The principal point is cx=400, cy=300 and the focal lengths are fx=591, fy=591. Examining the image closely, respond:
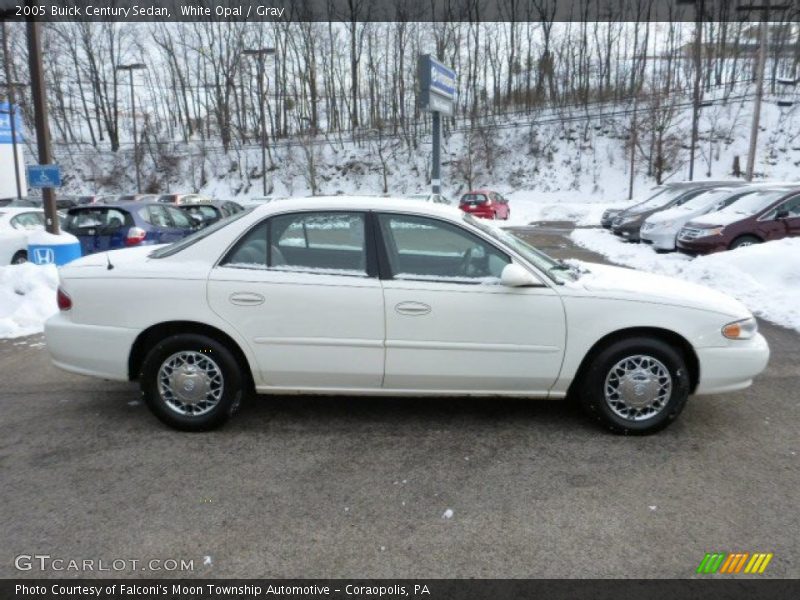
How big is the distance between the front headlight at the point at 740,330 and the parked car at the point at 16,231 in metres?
10.7

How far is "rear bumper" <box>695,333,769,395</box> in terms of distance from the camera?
3.96 m

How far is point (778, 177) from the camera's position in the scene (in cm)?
3853

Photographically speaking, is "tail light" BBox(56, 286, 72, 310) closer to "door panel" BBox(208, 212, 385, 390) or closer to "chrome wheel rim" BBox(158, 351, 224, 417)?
"chrome wheel rim" BBox(158, 351, 224, 417)

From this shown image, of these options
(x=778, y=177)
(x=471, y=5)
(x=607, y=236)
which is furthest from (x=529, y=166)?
(x=607, y=236)

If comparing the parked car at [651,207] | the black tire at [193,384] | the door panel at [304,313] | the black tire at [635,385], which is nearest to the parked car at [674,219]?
the parked car at [651,207]

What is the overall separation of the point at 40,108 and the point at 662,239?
12.6 metres

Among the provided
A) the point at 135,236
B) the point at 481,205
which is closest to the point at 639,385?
the point at 135,236

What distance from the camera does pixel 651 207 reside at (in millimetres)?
18250

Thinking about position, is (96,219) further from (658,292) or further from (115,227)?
(658,292)

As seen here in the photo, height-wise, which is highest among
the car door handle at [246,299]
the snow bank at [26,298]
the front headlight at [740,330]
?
the car door handle at [246,299]

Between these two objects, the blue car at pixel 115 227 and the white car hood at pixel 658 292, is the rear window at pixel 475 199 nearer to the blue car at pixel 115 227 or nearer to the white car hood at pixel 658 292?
the blue car at pixel 115 227

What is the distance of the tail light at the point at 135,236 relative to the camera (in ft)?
31.6

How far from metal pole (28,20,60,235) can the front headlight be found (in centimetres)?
885
